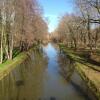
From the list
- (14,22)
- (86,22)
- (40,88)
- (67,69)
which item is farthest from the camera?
(14,22)

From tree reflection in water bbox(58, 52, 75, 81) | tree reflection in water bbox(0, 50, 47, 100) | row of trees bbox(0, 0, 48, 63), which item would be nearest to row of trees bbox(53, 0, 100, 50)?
tree reflection in water bbox(58, 52, 75, 81)

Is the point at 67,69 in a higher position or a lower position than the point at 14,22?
lower

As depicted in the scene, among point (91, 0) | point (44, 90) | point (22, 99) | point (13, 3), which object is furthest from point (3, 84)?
point (13, 3)

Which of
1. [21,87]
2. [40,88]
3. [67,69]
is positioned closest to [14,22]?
[67,69]

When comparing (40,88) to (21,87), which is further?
(21,87)

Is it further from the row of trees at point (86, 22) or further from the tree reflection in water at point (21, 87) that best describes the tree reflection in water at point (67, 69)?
the row of trees at point (86, 22)

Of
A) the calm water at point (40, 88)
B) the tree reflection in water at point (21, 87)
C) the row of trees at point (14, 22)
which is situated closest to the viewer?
the calm water at point (40, 88)

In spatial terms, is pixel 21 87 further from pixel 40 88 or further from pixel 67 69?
pixel 67 69

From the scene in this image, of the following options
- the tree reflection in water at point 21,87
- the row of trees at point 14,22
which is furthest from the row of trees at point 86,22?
the row of trees at point 14,22

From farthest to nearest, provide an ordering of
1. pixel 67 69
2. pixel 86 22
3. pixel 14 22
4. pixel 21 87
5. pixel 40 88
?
pixel 14 22 → pixel 67 69 → pixel 86 22 → pixel 21 87 → pixel 40 88

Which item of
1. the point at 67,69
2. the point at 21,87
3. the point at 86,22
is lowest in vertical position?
the point at 67,69

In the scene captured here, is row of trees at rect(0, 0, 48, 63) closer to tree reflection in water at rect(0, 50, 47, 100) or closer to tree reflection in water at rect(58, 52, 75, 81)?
tree reflection in water at rect(0, 50, 47, 100)

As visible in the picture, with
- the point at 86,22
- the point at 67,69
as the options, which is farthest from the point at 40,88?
the point at 67,69

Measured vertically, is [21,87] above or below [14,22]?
below
